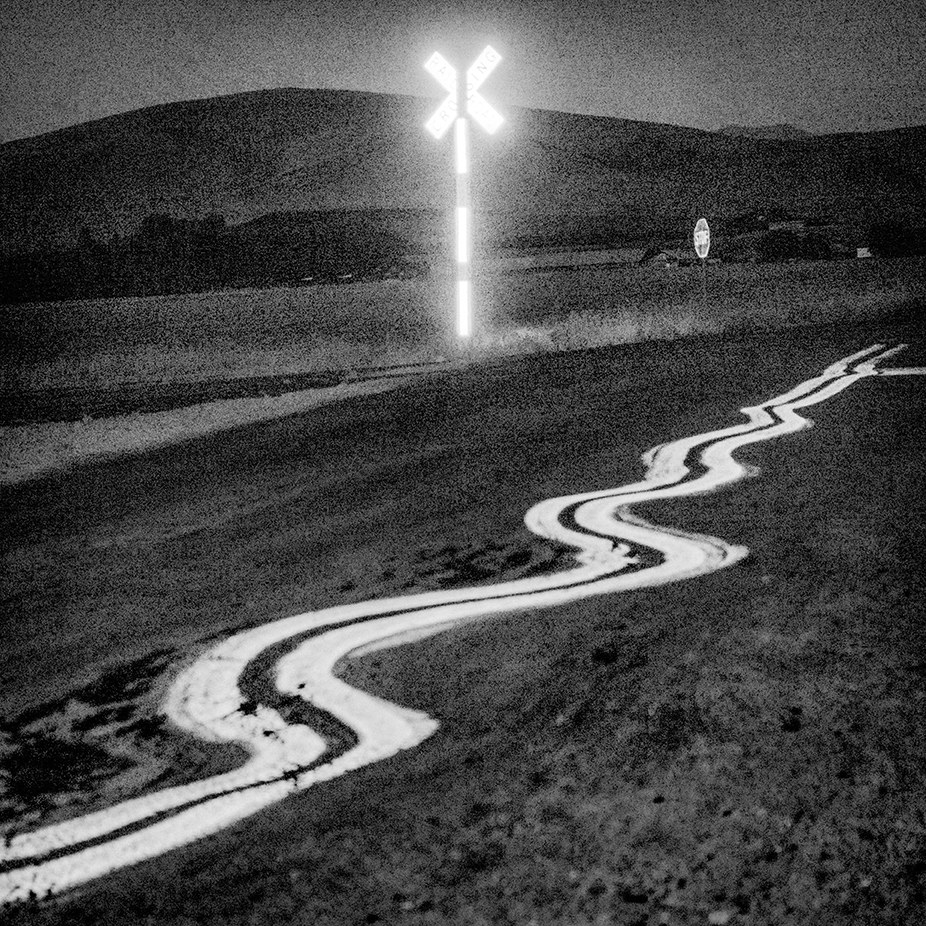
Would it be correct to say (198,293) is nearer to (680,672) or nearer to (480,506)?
(480,506)

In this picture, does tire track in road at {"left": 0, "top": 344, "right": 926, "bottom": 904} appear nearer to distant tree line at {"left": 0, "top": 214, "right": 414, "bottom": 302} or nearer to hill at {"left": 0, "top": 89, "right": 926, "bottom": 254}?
distant tree line at {"left": 0, "top": 214, "right": 414, "bottom": 302}

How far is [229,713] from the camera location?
3133mm

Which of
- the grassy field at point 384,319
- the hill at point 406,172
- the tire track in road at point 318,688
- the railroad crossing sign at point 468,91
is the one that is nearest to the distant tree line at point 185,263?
the grassy field at point 384,319

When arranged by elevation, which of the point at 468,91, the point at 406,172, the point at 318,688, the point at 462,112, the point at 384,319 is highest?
the point at 406,172

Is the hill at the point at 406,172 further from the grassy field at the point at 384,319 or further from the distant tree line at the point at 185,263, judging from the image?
the grassy field at the point at 384,319

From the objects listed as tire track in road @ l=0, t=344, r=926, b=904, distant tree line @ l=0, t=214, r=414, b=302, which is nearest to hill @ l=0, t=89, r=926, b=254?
distant tree line @ l=0, t=214, r=414, b=302

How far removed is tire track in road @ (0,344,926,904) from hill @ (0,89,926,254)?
6434 cm

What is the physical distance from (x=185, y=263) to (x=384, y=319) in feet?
78.9

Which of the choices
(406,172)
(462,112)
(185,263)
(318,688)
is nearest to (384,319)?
(462,112)

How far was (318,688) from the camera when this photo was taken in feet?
10.7

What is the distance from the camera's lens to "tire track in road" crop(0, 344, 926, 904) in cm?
245

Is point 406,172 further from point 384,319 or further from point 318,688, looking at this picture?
point 318,688

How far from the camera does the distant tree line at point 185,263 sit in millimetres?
34750

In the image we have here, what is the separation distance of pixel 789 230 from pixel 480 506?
5200 cm
